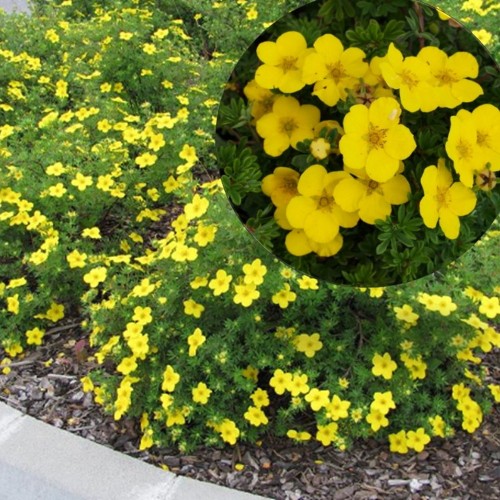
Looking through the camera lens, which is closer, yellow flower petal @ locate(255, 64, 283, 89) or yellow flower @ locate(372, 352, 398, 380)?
yellow flower petal @ locate(255, 64, 283, 89)

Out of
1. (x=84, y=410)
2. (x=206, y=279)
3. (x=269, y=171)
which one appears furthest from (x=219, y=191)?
(x=269, y=171)

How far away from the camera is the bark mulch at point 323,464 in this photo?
9.05 ft

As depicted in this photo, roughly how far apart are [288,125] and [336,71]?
0.13m

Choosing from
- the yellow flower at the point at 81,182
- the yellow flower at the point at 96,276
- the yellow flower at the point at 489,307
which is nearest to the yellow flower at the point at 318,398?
the yellow flower at the point at 489,307

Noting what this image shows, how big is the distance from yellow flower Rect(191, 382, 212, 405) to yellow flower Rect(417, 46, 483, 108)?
1754 millimetres

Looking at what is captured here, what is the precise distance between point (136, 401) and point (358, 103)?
203 cm

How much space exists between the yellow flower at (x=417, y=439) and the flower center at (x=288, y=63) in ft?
6.16

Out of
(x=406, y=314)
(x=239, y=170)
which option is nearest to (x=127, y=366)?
(x=406, y=314)

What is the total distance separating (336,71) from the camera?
1.32 metres

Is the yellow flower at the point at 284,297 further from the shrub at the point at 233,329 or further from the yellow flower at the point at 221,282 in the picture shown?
the yellow flower at the point at 221,282

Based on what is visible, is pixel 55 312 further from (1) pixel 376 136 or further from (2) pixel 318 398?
(1) pixel 376 136

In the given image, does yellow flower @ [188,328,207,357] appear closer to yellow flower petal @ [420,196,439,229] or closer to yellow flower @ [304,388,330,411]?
yellow flower @ [304,388,330,411]

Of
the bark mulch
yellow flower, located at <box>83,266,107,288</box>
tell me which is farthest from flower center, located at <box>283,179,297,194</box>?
yellow flower, located at <box>83,266,107,288</box>

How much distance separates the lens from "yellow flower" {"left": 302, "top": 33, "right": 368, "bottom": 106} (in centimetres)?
131
